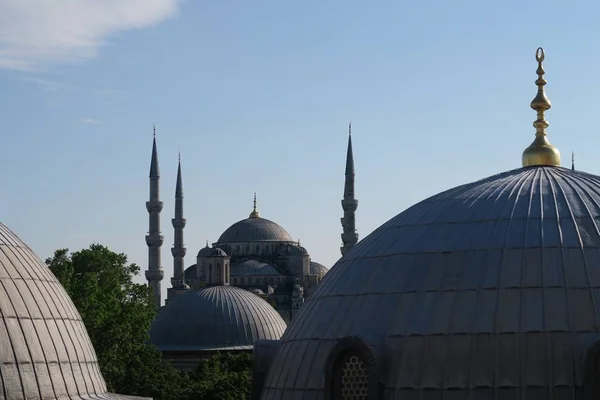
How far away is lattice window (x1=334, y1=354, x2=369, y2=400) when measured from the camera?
638 inches

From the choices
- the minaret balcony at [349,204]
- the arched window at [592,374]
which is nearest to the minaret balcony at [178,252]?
the minaret balcony at [349,204]

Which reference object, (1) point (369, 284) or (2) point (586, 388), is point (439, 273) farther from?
(2) point (586, 388)

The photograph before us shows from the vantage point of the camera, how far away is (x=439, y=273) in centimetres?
1644

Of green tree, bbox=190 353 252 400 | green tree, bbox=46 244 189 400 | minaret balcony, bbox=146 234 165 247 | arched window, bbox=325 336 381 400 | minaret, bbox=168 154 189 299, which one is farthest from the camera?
minaret, bbox=168 154 189 299

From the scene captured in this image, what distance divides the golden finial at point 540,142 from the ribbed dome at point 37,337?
305 inches

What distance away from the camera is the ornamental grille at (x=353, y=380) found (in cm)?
1619

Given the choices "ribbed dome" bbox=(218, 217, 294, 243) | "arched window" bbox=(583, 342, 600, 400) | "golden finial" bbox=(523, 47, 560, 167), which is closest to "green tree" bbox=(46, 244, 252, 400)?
"golden finial" bbox=(523, 47, 560, 167)

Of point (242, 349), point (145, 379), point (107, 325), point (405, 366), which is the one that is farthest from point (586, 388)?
point (242, 349)

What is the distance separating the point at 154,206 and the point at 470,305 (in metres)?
96.3

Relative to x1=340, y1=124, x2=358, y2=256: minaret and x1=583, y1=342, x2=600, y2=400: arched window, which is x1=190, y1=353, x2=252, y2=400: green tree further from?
x1=340, y1=124, x2=358, y2=256: minaret

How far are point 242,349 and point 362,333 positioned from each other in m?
57.7

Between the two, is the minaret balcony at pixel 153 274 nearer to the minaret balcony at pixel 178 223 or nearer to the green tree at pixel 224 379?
the minaret balcony at pixel 178 223

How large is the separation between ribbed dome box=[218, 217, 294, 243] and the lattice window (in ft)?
368

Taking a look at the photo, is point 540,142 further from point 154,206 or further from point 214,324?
point 154,206
